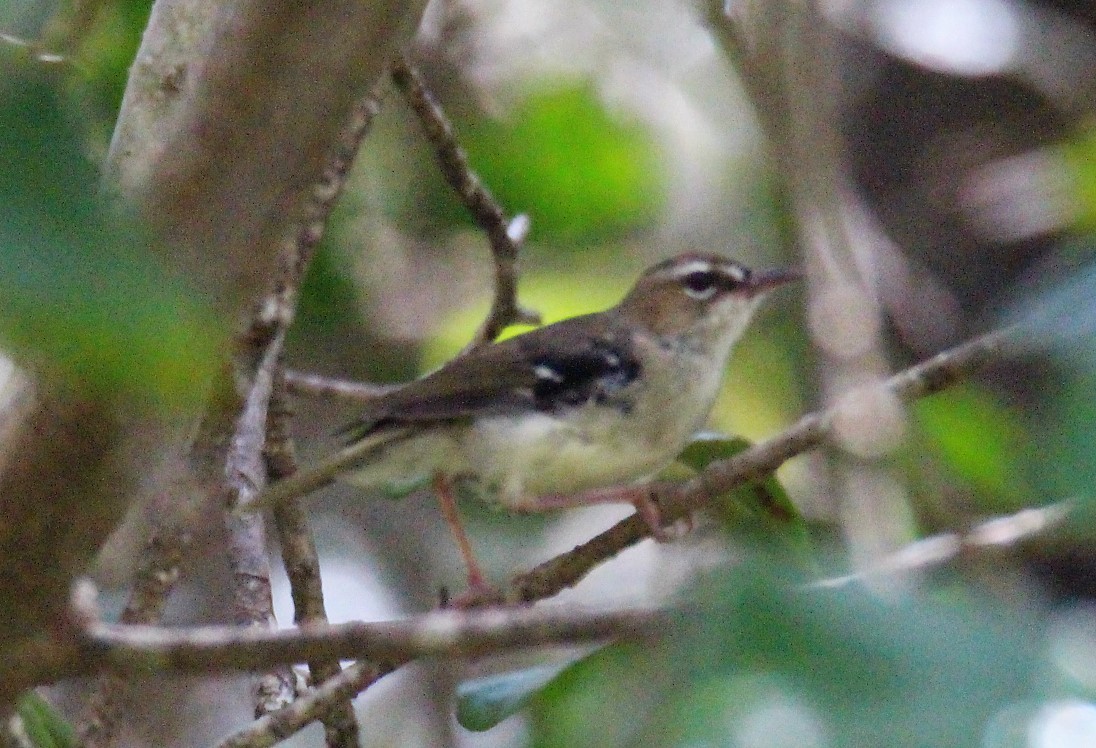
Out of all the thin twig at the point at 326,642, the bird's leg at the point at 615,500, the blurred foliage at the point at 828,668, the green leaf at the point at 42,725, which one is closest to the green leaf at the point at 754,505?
the bird's leg at the point at 615,500

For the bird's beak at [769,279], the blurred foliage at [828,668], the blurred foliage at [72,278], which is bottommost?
the blurred foliage at [828,668]

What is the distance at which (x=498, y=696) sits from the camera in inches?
113

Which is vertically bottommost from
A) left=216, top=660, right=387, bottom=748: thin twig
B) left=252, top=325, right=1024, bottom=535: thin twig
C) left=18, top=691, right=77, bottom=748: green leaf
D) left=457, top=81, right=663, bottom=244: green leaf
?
left=216, top=660, right=387, bottom=748: thin twig

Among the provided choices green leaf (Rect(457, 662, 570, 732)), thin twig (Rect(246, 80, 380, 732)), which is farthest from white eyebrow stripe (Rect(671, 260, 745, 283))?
green leaf (Rect(457, 662, 570, 732))

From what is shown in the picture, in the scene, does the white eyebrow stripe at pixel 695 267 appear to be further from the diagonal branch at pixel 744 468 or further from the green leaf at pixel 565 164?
the diagonal branch at pixel 744 468

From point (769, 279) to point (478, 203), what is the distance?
1.06 m

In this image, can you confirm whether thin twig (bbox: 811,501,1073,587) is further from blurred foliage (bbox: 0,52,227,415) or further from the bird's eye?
the bird's eye

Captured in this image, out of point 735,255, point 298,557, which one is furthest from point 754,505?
point 735,255

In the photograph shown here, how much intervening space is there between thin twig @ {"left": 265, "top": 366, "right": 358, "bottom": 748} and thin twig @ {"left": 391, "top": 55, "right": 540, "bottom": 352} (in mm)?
721

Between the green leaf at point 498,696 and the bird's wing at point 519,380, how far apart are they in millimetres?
1106

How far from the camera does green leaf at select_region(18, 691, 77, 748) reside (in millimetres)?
2694

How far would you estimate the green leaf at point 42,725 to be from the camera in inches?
106

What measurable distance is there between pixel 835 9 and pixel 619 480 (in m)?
2.21

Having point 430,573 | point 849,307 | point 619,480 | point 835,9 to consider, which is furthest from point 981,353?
point 430,573
